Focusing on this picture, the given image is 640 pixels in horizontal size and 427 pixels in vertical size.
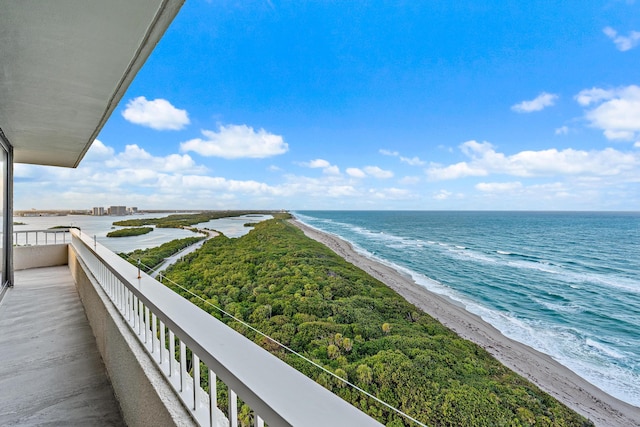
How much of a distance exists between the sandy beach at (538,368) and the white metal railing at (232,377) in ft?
20.4

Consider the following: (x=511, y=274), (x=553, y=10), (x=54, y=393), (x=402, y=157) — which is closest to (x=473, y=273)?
(x=511, y=274)

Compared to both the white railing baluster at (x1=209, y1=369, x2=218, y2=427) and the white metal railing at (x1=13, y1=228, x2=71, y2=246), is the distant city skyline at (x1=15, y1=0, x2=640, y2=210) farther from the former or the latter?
the white railing baluster at (x1=209, y1=369, x2=218, y2=427)

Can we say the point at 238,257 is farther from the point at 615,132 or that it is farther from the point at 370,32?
the point at 615,132

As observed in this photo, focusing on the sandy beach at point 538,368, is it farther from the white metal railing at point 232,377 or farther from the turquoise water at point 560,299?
the white metal railing at point 232,377

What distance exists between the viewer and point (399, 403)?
160 inches

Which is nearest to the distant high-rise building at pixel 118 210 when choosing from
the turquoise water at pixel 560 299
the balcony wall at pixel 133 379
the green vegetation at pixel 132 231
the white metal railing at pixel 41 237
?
the green vegetation at pixel 132 231

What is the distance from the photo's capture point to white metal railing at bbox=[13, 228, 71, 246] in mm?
5524

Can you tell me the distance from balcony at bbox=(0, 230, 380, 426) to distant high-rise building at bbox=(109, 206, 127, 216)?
5.83 m

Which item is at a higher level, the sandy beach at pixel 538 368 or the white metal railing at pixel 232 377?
the white metal railing at pixel 232 377

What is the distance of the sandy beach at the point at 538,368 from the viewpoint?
4762mm

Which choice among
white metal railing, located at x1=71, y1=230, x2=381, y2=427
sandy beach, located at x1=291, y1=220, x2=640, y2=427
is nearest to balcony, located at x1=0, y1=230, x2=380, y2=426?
white metal railing, located at x1=71, y1=230, x2=381, y2=427

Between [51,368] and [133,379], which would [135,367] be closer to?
[133,379]

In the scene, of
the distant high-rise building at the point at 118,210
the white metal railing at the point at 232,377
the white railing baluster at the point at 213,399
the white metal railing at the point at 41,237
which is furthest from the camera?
the distant high-rise building at the point at 118,210

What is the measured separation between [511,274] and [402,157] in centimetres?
2674
